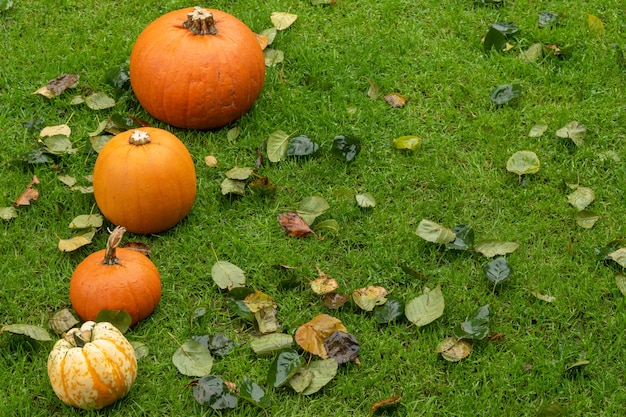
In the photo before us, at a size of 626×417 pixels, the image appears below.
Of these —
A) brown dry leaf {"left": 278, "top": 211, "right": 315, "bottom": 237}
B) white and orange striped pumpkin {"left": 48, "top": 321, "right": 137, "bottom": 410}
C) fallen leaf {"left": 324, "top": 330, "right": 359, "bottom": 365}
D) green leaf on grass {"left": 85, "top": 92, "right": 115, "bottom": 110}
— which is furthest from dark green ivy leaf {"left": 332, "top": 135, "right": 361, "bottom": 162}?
white and orange striped pumpkin {"left": 48, "top": 321, "right": 137, "bottom": 410}

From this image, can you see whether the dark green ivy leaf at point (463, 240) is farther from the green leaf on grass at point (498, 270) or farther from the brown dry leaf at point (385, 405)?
the brown dry leaf at point (385, 405)

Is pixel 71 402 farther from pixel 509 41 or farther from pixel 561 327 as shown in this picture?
pixel 509 41

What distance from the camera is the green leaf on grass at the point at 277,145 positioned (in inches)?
179

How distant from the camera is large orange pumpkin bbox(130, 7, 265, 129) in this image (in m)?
4.45

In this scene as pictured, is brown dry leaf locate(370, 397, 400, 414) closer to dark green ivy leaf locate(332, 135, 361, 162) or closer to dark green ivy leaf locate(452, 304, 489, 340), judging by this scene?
dark green ivy leaf locate(452, 304, 489, 340)

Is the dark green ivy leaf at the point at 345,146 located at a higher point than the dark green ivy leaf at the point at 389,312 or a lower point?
higher

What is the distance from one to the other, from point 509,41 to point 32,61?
3.10 meters

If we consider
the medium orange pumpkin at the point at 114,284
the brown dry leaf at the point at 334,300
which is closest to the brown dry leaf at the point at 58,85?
the medium orange pumpkin at the point at 114,284

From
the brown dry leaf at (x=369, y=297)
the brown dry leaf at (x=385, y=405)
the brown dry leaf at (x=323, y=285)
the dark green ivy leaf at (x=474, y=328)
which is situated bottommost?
the brown dry leaf at (x=385, y=405)

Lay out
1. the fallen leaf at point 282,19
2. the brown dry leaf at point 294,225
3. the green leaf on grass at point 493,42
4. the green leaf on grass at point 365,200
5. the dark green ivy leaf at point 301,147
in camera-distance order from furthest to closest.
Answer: the fallen leaf at point 282,19 → the green leaf on grass at point 493,42 → the dark green ivy leaf at point 301,147 → the green leaf on grass at point 365,200 → the brown dry leaf at point 294,225

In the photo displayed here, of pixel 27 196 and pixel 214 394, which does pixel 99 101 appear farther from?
pixel 214 394

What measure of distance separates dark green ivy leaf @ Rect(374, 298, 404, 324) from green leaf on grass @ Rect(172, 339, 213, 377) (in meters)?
0.78

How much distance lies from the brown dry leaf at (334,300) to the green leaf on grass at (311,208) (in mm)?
513

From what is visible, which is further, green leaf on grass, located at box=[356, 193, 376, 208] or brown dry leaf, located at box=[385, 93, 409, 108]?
brown dry leaf, located at box=[385, 93, 409, 108]
